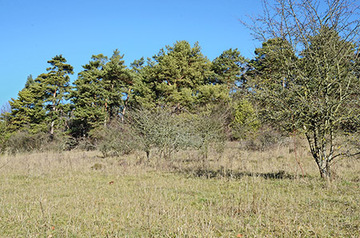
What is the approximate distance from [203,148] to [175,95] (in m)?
14.6

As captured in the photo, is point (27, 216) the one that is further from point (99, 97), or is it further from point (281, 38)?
point (99, 97)

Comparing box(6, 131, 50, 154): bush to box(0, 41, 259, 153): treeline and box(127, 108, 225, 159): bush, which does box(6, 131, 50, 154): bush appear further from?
box(127, 108, 225, 159): bush

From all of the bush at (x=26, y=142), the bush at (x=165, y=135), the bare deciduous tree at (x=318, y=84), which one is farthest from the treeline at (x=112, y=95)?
the bare deciduous tree at (x=318, y=84)

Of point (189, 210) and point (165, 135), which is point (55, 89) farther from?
point (189, 210)

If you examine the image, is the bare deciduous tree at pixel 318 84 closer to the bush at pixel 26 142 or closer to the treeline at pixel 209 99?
the treeline at pixel 209 99

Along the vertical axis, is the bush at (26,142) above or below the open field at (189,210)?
above

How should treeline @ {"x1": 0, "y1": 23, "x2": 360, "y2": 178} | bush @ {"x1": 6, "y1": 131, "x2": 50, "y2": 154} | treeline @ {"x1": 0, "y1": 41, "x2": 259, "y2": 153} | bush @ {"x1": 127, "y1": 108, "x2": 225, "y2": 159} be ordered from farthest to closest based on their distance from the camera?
treeline @ {"x1": 0, "y1": 41, "x2": 259, "y2": 153}, bush @ {"x1": 6, "y1": 131, "x2": 50, "y2": 154}, bush @ {"x1": 127, "y1": 108, "x2": 225, "y2": 159}, treeline @ {"x1": 0, "y1": 23, "x2": 360, "y2": 178}

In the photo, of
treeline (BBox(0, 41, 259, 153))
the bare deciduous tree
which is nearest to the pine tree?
treeline (BBox(0, 41, 259, 153))

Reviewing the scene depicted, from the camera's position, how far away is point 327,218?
431cm

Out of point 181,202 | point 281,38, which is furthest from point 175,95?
point 181,202

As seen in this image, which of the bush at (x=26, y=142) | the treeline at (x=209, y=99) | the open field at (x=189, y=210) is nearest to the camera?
the open field at (x=189, y=210)

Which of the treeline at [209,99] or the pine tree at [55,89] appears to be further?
the pine tree at [55,89]

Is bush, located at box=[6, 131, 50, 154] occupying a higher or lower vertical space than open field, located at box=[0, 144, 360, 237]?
higher

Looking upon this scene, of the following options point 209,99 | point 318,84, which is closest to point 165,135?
point 318,84
